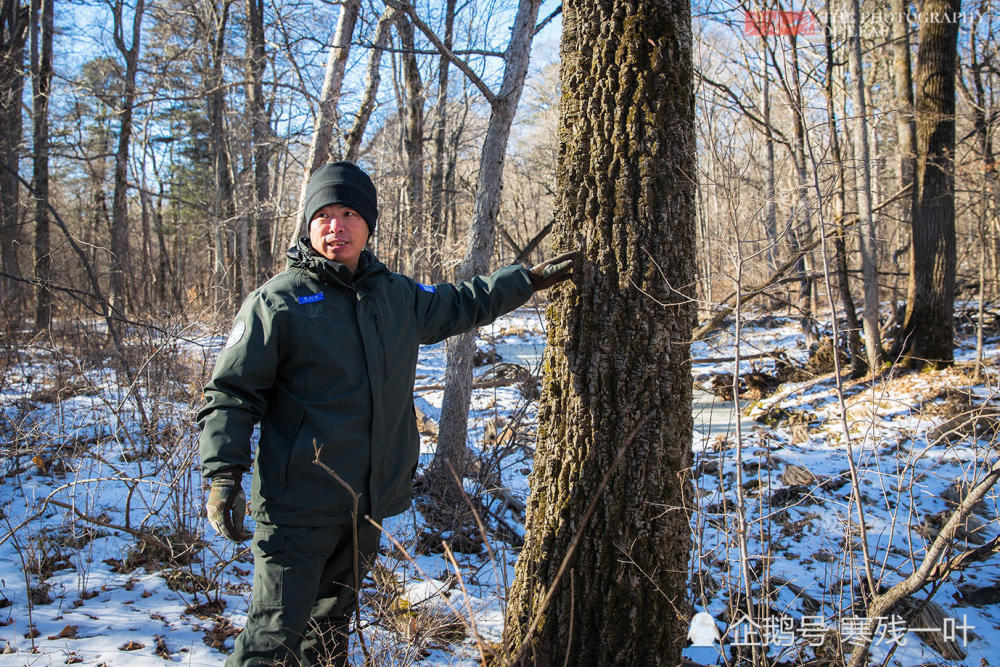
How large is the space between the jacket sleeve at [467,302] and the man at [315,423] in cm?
14

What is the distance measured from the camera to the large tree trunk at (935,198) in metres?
7.12

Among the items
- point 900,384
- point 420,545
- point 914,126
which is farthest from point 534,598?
point 914,126

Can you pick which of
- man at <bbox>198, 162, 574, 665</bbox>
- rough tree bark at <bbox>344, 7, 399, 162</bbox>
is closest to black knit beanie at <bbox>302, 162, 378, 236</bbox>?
man at <bbox>198, 162, 574, 665</bbox>

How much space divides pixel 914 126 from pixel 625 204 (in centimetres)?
738

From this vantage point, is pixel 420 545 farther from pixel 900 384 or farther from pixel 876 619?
pixel 900 384

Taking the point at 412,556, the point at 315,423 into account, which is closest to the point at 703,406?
the point at 412,556

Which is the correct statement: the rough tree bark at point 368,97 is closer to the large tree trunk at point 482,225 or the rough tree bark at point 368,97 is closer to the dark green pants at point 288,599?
the large tree trunk at point 482,225

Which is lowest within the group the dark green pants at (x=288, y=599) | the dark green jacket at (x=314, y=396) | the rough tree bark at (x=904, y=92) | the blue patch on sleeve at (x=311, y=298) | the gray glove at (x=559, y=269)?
the dark green pants at (x=288, y=599)

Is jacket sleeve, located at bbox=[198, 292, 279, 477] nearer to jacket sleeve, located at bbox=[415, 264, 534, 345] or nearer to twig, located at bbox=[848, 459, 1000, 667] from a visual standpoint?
jacket sleeve, located at bbox=[415, 264, 534, 345]

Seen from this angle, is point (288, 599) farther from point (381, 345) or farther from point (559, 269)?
point (559, 269)

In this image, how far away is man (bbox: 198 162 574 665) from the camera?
7.04 feet

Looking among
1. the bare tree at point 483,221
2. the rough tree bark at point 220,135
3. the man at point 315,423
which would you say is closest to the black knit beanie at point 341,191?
the man at point 315,423

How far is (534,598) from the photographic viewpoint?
2383 mm

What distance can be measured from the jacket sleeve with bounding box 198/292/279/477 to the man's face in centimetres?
34
